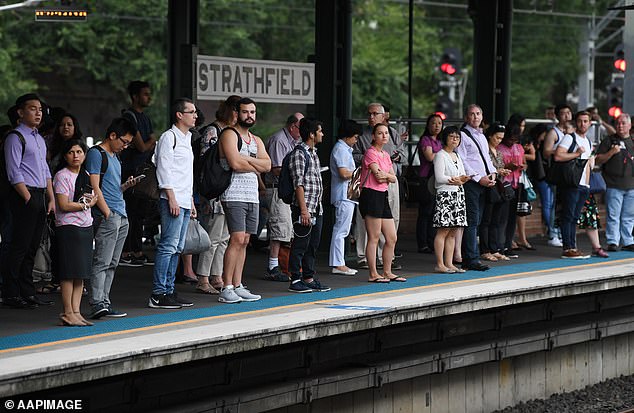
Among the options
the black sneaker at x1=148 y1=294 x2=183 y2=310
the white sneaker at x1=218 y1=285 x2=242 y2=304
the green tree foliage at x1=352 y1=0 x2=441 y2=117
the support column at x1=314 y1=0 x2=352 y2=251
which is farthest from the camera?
the green tree foliage at x1=352 y1=0 x2=441 y2=117

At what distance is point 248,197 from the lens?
11.1m

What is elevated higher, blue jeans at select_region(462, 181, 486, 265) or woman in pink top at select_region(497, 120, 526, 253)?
woman in pink top at select_region(497, 120, 526, 253)

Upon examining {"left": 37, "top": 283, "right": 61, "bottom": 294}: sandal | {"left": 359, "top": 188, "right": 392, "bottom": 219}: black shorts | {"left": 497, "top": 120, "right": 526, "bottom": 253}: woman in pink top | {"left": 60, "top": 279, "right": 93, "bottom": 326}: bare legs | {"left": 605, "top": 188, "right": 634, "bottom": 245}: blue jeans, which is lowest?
{"left": 37, "top": 283, "right": 61, "bottom": 294}: sandal

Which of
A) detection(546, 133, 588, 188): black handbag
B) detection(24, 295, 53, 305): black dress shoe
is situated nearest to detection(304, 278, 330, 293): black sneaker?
detection(24, 295, 53, 305): black dress shoe

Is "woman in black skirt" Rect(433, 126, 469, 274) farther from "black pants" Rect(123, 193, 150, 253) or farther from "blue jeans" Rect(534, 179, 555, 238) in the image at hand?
"blue jeans" Rect(534, 179, 555, 238)

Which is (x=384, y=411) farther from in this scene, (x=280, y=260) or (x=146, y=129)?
(x=146, y=129)

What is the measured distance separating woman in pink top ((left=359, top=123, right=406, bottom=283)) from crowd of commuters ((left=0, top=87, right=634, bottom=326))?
0.05 ft

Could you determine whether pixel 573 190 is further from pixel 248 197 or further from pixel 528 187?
pixel 248 197

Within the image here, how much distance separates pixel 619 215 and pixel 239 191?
6727mm

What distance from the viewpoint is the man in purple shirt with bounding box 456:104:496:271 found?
1382cm

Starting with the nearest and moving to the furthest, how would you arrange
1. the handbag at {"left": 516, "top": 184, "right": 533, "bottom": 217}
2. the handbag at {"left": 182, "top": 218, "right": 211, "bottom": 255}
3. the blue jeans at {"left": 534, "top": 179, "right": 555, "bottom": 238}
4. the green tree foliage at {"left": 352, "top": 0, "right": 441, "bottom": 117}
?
the handbag at {"left": 182, "top": 218, "right": 211, "bottom": 255} → the handbag at {"left": 516, "top": 184, "right": 533, "bottom": 217} → the blue jeans at {"left": 534, "top": 179, "right": 555, "bottom": 238} → the green tree foliage at {"left": 352, "top": 0, "right": 441, "bottom": 117}

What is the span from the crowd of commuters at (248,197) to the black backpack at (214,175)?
0.14 feet

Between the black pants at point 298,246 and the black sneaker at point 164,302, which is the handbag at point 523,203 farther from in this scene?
the black sneaker at point 164,302

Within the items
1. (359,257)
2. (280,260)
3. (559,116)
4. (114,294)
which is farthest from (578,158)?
(114,294)
